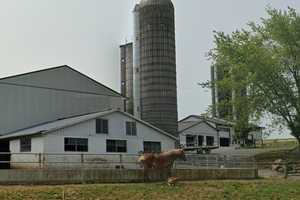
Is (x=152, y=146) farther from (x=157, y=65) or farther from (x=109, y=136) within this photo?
(x=157, y=65)

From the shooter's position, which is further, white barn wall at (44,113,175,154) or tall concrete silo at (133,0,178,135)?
tall concrete silo at (133,0,178,135)

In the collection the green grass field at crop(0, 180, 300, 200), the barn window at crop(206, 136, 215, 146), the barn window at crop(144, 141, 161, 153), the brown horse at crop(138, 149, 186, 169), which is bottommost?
the green grass field at crop(0, 180, 300, 200)

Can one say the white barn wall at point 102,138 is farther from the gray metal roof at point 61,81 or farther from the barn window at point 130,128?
the gray metal roof at point 61,81

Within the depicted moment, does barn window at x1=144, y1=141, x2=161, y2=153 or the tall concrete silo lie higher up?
the tall concrete silo

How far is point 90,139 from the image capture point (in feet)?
136

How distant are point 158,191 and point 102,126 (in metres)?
18.3

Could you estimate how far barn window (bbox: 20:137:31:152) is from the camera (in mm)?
40125

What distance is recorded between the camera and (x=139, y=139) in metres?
45.3

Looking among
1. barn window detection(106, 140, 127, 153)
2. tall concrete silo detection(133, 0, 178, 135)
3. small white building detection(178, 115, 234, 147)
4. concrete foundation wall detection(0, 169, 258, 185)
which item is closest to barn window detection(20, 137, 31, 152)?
barn window detection(106, 140, 127, 153)

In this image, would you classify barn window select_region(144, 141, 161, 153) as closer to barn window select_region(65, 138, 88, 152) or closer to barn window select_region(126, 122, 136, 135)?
barn window select_region(126, 122, 136, 135)

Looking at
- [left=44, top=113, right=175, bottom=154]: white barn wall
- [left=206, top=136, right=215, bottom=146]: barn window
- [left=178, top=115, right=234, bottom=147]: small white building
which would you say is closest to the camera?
[left=44, top=113, right=175, bottom=154]: white barn wall

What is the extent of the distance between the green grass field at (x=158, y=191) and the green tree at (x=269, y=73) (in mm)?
17354

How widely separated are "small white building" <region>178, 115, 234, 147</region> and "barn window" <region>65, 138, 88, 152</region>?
2251 centimetres

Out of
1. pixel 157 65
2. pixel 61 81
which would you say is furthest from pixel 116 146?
pixel 61 81
